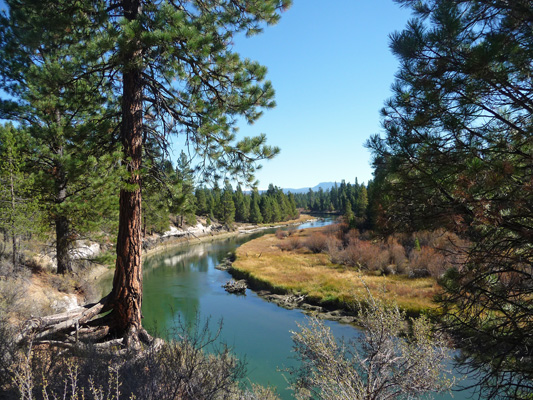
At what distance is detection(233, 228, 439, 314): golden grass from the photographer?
666 inches

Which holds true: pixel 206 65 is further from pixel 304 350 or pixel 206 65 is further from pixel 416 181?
pixel 304 350

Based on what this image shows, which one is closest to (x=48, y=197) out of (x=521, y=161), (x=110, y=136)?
(x=110, y=136)

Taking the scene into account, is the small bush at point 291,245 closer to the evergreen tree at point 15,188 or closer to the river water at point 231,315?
the river water at point 231,315

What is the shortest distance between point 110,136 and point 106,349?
3.43m

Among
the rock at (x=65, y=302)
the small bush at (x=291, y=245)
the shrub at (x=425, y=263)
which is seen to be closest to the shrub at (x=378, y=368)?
the rock at (x=65, y=302)

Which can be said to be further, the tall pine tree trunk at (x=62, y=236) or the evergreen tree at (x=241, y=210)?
the evergreen tree at (x=241, y=210)

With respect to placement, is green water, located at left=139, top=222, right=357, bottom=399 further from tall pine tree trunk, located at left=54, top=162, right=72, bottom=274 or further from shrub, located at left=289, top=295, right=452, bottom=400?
tall pine tree trunk, located at left=54, top=162, right=72, bottom=274

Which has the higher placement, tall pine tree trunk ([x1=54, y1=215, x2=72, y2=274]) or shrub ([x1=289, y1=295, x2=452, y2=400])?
tall pine tree trunk ([x1=54, y1=215, x2=72, y2=274])

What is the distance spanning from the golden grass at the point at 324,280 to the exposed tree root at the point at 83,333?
29.8 feet

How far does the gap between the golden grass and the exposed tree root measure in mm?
9098

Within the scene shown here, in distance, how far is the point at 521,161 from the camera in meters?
3.22

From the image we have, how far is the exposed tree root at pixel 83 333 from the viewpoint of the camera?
4652 millimetres

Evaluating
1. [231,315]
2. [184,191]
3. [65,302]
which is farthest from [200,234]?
[184,191]

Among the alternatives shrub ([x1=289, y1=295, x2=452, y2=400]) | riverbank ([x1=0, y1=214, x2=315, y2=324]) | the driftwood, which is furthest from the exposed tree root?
the driftwood
